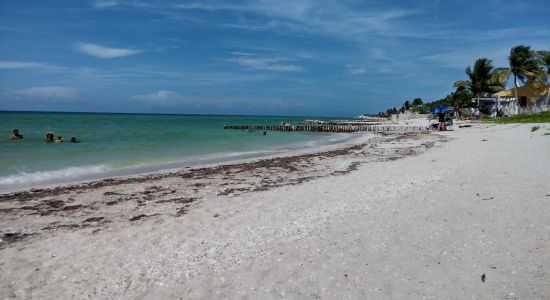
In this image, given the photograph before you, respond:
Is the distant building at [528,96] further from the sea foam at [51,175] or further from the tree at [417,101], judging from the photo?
the tree at [417,101]

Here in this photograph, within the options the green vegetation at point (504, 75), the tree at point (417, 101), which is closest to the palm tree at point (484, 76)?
the green vegetation at point (504, 75)

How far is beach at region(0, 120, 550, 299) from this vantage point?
4262mm

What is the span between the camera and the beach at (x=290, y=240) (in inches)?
168

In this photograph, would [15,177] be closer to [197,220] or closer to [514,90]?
[197,220]

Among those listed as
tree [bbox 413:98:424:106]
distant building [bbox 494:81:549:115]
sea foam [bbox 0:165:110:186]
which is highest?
tree [bbox 413:98:424:106]

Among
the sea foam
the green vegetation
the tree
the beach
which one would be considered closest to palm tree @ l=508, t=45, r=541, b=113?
the green vegetation

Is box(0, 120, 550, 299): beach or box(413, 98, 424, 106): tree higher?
box(413, 98, 424, 106): tree

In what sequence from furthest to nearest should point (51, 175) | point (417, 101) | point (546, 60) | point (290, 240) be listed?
point (417, 101) → point (546, 60) → point (51, 175) → point (290, 240)

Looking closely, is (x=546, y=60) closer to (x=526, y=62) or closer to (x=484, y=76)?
(x=526, y=62)

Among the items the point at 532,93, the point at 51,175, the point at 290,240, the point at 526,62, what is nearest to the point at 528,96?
the point at 532,93

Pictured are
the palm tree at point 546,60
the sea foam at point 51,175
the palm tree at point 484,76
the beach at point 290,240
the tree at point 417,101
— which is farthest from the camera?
the tree at point 417,101

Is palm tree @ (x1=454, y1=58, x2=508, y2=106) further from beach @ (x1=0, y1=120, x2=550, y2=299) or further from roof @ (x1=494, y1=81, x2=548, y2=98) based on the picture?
beach @ (x1=0, y1=120, x2=550, y2=299)

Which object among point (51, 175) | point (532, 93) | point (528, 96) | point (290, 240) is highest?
point (532, 93)

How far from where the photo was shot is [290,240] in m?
5.64
